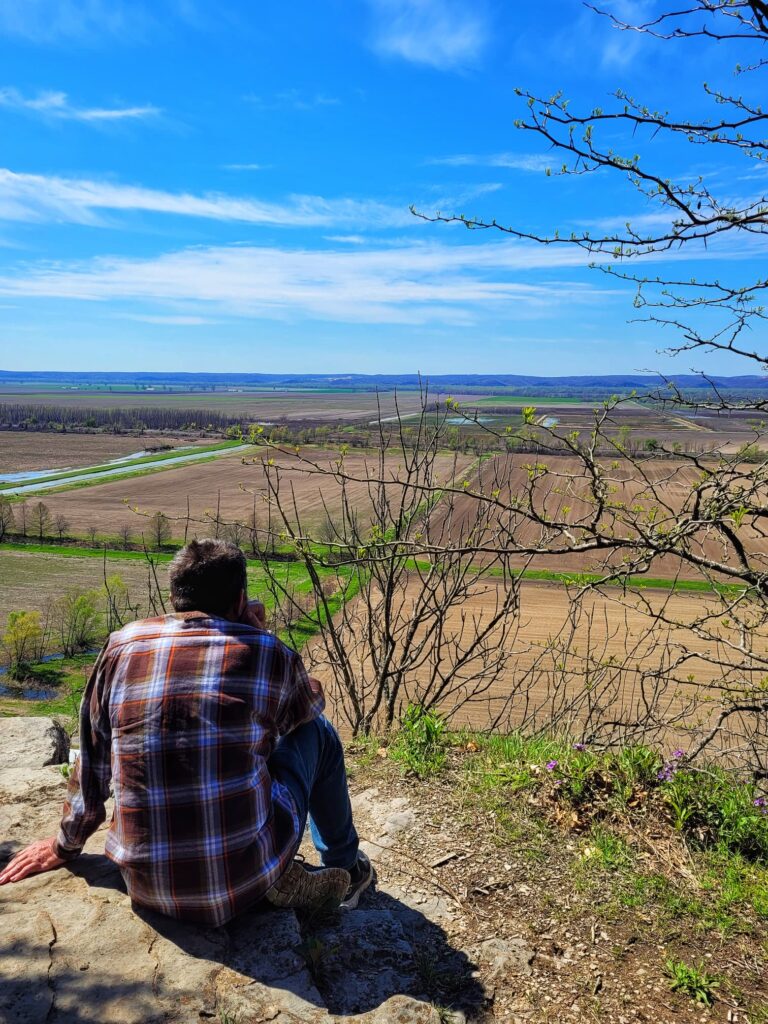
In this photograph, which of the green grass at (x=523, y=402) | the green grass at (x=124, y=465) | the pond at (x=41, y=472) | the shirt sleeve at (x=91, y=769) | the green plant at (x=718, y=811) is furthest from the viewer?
the pond at (x=41, y=472)

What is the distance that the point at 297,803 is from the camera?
7.54 feet

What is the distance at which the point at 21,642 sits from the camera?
23.9 metres

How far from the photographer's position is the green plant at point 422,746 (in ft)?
12.2

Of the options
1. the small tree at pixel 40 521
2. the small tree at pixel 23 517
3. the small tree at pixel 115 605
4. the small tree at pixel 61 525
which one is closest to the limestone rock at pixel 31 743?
the small tree at pixel 115 605

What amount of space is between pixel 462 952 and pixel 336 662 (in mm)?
3430

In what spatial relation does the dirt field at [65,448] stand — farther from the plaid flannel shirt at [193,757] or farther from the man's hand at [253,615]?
the plaid flannel shirt at [193,757]

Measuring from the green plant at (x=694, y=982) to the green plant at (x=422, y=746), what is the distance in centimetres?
154

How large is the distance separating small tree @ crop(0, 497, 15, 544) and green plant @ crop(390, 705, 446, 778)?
130 feet

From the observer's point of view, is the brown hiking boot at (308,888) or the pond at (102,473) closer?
the brown hiking boot at (308,888)

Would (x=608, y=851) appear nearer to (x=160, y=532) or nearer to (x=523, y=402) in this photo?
(x=160, y=532)

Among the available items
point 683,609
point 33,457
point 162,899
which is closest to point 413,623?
point 162,899

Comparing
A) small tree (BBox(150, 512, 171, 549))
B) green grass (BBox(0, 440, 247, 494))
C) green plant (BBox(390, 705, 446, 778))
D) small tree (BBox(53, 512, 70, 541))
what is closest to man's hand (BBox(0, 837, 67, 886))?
green plant (BBox(390, 705, 446, 778))

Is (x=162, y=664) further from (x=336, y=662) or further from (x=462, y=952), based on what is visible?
(x=336, y=662)

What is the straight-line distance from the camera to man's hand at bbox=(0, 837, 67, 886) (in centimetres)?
242
